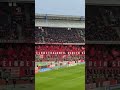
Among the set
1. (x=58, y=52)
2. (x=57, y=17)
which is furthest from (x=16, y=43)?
(x=58, y=52)

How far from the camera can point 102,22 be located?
1055cm

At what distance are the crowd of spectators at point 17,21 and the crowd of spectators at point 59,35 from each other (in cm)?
4167

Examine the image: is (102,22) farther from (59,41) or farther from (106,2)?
(59,41)

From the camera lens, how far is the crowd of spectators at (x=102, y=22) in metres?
10.5

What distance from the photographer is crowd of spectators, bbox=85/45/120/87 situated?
10555mm

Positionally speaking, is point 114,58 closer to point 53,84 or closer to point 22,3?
point 22,3

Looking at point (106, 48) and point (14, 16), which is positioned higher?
point (14, 16)

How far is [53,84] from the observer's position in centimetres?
2473

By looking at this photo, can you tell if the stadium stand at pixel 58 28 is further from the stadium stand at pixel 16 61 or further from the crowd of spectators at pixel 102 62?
the stadium stand at pixel 16 61

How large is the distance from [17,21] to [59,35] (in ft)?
147

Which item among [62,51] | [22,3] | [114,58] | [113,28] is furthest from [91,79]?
[62,51]

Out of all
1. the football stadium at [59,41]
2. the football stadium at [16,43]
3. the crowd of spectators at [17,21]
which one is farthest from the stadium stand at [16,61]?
the football stadium at [59,41]

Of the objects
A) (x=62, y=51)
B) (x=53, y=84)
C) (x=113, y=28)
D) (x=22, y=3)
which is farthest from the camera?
(x=62, y=51)

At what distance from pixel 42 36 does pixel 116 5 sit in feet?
139
